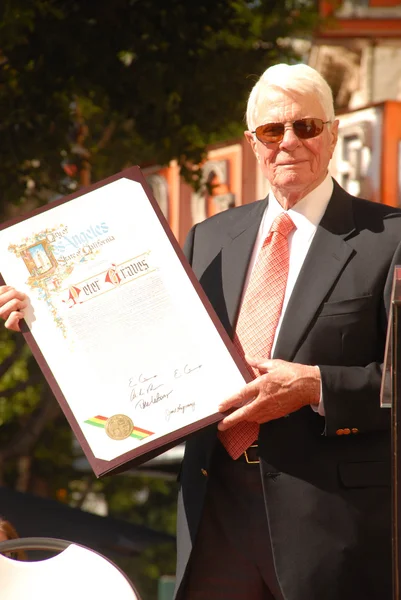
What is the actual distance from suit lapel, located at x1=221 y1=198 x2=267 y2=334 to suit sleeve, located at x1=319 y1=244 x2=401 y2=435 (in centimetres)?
37

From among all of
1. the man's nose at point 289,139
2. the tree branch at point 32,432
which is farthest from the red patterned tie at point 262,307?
the tree branch at point 32,432

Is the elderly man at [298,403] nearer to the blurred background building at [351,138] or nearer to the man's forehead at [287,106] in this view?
the man's forehead at [287,106]

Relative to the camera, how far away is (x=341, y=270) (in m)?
3.38

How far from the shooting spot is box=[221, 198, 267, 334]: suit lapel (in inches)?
137

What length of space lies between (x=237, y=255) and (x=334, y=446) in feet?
2.12

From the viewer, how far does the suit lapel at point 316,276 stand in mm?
3338

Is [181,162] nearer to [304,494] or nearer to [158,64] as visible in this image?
[158,64]

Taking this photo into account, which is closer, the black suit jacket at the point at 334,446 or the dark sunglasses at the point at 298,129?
the black suit jacket at the point at 334,446

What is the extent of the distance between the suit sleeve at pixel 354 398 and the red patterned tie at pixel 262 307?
8.5 inches

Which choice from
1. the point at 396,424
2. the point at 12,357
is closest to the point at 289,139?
the point at 396,424

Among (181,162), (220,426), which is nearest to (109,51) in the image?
(181,162)

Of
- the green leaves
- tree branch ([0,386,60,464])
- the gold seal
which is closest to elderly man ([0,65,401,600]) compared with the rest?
the gold seal

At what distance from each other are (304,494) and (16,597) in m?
0.85
